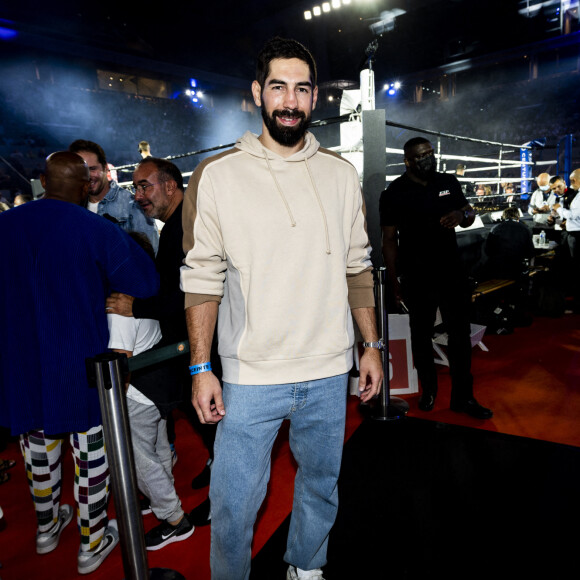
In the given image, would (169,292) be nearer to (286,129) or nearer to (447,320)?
(286,129)

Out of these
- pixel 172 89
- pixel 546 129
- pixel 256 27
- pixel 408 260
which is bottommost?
pixel 408 260

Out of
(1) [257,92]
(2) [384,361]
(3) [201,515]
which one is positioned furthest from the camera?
(2) [384,361]

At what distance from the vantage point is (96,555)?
1733 millimetres

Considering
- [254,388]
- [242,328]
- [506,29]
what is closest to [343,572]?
[254,388]

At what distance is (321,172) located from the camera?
1.29m

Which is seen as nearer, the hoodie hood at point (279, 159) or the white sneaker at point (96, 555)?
the hoodie hood at point (279, 159)

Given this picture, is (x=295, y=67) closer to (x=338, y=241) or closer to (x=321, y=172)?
(x=321, y=172)

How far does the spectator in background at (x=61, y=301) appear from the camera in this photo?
1.43 meters

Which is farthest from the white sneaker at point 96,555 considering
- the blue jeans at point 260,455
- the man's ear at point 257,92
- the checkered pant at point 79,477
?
the man's ear at point 257,92

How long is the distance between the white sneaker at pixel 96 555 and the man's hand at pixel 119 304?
1.06 metres

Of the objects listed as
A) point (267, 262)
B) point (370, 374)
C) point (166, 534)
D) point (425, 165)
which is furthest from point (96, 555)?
point (425, 165)

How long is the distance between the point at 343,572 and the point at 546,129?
20.1 meters

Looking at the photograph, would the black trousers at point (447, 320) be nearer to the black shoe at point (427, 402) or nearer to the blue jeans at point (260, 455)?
the black shoe at point (427, 402)

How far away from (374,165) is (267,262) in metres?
2.22
